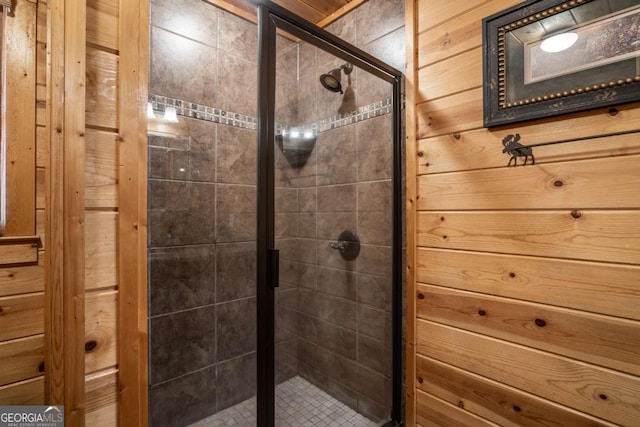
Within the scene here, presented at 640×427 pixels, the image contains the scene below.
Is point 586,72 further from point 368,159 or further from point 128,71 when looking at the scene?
point 128,71

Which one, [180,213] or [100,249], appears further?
[180,213]

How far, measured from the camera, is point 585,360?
0.94 metres

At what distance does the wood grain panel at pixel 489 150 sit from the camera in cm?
89

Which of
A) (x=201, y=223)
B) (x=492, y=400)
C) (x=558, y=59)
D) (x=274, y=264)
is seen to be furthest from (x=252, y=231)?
(x=558, y=59)

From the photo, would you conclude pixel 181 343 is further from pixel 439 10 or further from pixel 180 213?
pixel 439 10

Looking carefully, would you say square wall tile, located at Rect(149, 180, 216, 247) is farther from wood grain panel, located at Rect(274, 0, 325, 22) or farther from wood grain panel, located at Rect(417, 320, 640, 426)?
wood grain panel, located at Rect(417, 320, 640, 426)

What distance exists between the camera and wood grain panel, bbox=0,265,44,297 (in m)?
0.90

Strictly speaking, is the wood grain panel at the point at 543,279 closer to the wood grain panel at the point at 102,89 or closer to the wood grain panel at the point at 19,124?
the wood grain panel at the point at 102,89

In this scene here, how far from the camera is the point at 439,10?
131 centimetres

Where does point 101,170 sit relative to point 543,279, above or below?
above

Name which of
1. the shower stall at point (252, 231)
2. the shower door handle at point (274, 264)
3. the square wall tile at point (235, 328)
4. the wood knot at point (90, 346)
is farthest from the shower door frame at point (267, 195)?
the square wall tile at point (235, 328)

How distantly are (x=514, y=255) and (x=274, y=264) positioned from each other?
912mm

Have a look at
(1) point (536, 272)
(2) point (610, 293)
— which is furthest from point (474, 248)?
(2) point (610, 293)

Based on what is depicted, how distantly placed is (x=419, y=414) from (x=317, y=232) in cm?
101
